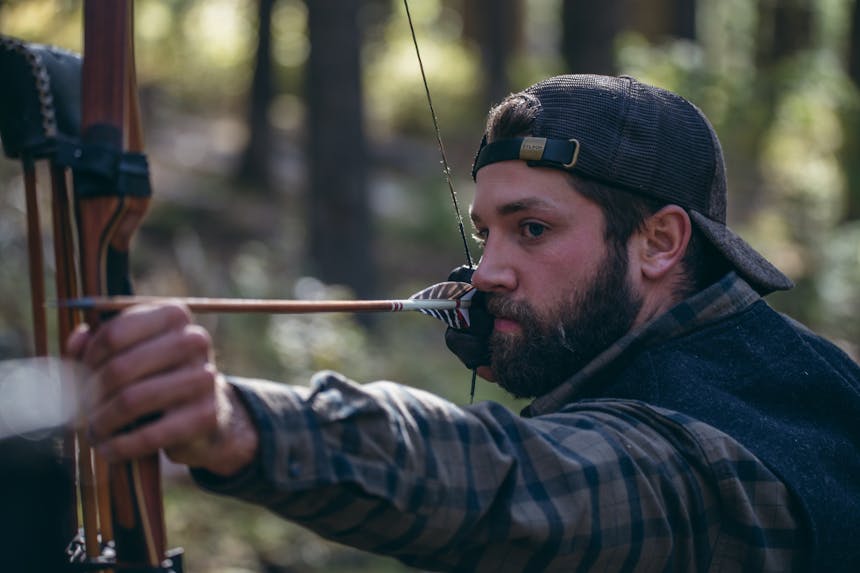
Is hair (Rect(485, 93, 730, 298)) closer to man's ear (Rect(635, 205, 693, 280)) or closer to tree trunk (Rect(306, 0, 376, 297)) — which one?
man's ear (Rect(635, 205, 693, 280))

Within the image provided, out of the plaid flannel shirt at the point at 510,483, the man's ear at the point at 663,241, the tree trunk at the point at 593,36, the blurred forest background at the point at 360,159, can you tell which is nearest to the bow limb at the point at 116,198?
the plaid flannel shirt at the point at 510,483

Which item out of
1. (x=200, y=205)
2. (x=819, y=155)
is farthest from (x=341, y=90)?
(x=819, y=155)

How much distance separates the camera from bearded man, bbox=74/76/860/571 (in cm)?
162

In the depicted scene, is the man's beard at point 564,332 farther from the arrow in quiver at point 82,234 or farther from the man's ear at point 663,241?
the arrow in quiver at point 82,234

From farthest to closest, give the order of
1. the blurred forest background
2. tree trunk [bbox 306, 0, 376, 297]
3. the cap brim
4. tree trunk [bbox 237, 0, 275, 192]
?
tree trunk [bbox 237, 0, 275, 192] → tree trunk [bbox 306, 0, 376, 297] → the blurred forest background → the cap brim

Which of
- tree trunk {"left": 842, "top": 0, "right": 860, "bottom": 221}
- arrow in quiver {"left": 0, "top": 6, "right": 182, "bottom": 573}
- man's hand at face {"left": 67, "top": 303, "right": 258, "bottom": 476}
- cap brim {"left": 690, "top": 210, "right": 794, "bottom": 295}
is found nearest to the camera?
man's hand at face {"left": 67, "top": 303, "right": 258, "bottom": 476}

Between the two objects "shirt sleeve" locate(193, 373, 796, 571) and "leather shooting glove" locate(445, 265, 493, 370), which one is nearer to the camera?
"shirt sleeve" locate(193, 373, 796, 571)

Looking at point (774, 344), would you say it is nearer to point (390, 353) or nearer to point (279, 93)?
point (390, 353)

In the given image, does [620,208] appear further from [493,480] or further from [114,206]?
[114,206]

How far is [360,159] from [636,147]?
296 inches

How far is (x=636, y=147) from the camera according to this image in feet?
8.42

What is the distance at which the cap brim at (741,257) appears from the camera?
2.62 m

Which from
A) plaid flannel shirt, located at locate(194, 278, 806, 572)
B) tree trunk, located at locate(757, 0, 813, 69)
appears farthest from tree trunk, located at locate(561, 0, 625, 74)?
tree trunk, located at locate(757, 0, 813, 69)

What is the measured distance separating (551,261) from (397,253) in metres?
10.9
